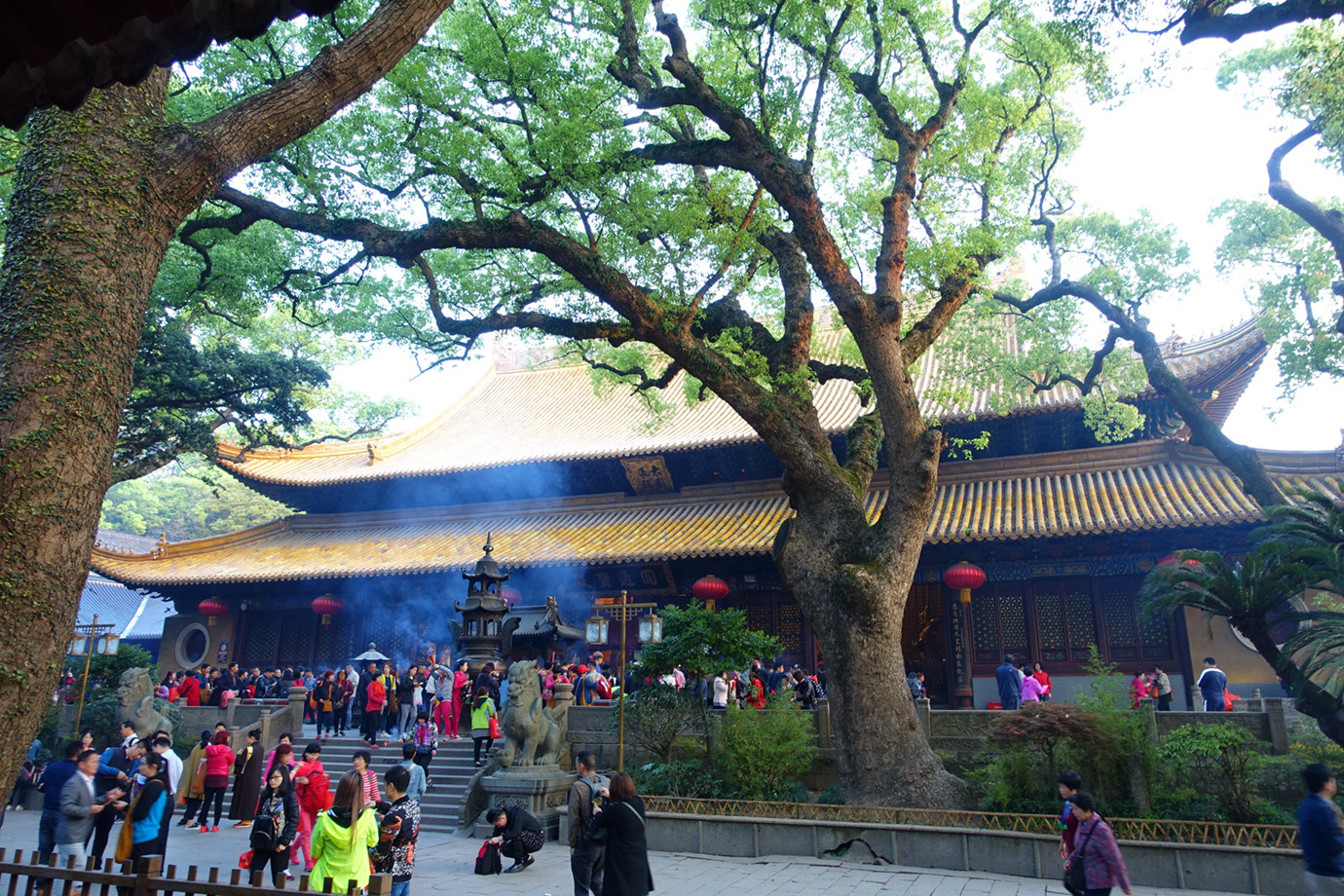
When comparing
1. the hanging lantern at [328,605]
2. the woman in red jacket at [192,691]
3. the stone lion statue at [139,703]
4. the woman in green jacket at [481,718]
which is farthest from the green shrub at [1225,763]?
the hanging lantern at [328,605]

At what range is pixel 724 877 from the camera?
816 cm

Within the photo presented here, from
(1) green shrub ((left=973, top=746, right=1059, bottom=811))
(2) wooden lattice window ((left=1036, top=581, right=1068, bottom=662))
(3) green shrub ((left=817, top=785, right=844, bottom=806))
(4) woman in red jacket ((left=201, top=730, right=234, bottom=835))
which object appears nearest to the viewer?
(1) green shrub ((left=973, top=746, right=1059, bottom=811))

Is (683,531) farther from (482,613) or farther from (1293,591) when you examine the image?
(1293,591)

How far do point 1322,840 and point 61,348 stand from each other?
7.58 m

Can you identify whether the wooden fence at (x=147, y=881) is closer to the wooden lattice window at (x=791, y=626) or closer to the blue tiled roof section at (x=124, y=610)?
the wooden lattice window at (x=791, y=626)

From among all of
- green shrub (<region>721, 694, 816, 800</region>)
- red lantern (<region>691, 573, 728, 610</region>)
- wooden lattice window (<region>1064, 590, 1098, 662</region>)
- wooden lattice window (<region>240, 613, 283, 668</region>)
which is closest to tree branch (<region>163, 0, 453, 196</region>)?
green shrub (<region>721, 694, 816, 800</region>)

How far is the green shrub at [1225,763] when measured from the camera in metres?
8.73

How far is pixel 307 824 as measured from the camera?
7906mm

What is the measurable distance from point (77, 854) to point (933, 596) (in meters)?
14.1

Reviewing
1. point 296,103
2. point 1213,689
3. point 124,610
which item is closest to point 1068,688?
point 1213,689

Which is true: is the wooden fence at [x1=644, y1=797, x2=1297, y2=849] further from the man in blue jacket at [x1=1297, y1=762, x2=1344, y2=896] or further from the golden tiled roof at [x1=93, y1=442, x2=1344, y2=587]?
the golden tiled roof at [x1=93, y1=442, x2=1344, y2=587]

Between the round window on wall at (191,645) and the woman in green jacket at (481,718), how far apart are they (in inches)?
517

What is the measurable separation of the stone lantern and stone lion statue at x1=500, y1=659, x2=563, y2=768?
3.25 m

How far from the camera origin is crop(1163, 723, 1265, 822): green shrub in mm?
8727
